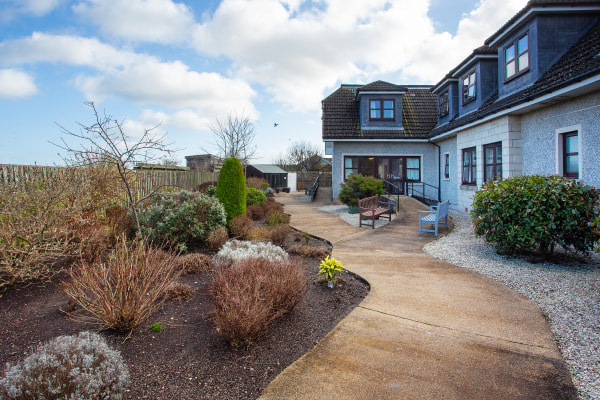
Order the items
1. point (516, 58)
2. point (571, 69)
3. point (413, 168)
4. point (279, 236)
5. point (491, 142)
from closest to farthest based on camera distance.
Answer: point (279, 236)
point (571, 69)
point (516, 58)
point (491, 142)
point (413, 168)

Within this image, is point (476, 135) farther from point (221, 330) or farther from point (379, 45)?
point (221, 330)

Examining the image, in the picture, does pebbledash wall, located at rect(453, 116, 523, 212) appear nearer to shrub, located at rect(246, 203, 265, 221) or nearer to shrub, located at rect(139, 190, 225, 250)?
shrub, located at rect(139, 190, 225, 250)

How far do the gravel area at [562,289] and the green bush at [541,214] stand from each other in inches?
18.6

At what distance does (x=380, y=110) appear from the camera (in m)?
17.0

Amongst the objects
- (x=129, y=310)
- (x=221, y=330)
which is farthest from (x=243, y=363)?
(x=129, y=310)

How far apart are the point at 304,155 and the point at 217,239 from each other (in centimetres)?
4814

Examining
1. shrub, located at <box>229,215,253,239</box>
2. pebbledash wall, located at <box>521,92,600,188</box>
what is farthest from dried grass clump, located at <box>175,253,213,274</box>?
pebbledash wall, located at <box>521,92,600,188</box>

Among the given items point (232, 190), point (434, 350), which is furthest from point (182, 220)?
point (434, 350)

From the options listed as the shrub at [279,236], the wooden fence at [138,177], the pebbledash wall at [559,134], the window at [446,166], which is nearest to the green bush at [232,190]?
the wooden fence at [138,177]

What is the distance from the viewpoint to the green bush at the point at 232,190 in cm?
890

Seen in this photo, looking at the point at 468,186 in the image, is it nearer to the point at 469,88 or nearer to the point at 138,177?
the point at 469,88

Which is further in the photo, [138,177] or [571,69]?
[138,177]

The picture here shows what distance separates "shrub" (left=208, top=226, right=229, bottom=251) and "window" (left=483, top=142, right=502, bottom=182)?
8.91 m

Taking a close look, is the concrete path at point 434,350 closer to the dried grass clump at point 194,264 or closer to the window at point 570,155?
the dried grass clump at point 194,264
